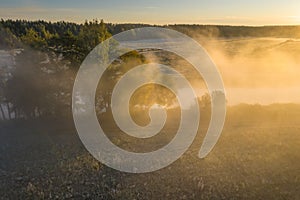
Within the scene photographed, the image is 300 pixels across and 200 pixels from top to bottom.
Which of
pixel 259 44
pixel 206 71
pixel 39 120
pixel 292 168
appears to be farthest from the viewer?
pixel 259 44

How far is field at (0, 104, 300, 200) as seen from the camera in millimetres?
18531

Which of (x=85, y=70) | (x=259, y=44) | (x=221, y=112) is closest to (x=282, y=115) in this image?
(x=221, y=112)

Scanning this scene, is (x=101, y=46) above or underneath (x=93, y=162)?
above

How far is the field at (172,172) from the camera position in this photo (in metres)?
18.5

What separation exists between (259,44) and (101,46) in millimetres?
98191

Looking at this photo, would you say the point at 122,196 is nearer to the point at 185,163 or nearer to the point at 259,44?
the point at 185,163

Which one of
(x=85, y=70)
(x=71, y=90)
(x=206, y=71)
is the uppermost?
(x=85, y=70)

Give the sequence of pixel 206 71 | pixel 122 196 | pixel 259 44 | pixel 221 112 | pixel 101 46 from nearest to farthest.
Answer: pixel 122 196 → pixel 101 46 → pixel 221 112 → pixel 206 71 → pixel 259 44

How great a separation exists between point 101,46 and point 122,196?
16116 millimetres

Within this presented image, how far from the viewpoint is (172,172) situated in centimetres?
2078

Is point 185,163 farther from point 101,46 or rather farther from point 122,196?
point 101,46

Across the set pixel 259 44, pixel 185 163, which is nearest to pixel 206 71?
pixel 259 44

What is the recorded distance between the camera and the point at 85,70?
3086 cm

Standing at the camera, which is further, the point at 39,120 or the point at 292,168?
the point at 39,120
